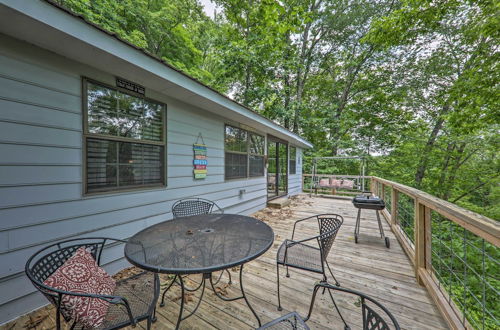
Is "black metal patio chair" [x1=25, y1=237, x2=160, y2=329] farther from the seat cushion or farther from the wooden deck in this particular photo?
the seat cushion

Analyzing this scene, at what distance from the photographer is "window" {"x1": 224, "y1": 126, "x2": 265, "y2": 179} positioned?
170 inches

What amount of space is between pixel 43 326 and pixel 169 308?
977 mm

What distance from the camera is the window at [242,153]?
4.32 m

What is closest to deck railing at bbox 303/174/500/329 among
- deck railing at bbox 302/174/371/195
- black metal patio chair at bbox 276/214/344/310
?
black metal patio chair at bbox 276/214/344/310

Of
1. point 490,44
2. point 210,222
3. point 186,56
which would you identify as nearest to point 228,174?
point 210,222

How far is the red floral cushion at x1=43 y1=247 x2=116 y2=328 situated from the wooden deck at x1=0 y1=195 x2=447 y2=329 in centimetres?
62

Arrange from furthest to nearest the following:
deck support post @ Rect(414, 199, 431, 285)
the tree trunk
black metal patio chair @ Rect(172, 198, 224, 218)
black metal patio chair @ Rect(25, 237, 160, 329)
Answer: the tree trunk, black metal patio chair @ Rect(172, 198, 224, 218), deck support post @ Rect(414, 199, 431, 285), black metal patio chair @ Rect(25, 237, 160, 329)

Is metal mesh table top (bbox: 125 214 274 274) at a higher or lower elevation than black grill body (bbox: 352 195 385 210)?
higher

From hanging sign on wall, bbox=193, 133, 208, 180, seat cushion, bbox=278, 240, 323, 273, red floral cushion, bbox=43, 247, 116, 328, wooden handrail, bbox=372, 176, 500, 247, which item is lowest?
seat cushion, bbox=278, 240, 323, 273

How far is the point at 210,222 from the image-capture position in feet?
6.50

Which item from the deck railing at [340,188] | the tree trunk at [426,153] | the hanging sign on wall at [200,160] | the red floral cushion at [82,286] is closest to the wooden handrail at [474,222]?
the red floral cushion at [82,286]

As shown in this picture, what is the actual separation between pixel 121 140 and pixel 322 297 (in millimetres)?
2893

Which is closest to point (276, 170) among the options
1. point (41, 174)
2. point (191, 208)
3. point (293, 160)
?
point (293, 160)

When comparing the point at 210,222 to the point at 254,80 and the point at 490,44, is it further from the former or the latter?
the point at 254,80
